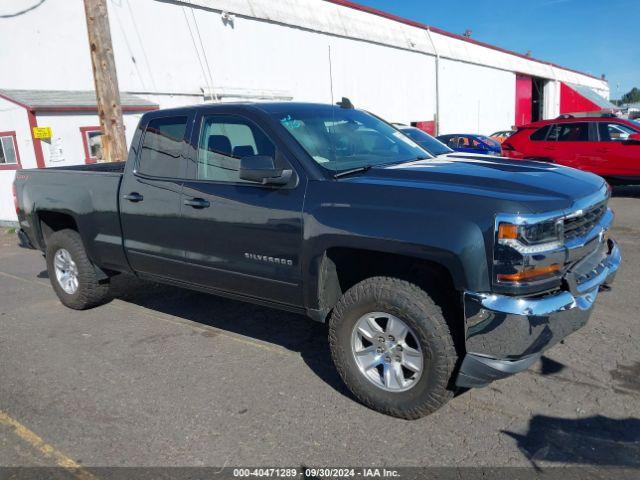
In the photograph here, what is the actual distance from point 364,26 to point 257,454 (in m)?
21.8

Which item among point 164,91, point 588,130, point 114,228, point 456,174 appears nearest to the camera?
point 456,174

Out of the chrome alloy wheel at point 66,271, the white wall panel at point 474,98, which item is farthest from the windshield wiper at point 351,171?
the white wall panel at point 474,98

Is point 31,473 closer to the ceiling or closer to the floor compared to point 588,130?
closer to the floor

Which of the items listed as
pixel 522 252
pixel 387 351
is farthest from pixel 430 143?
pixel 522 252

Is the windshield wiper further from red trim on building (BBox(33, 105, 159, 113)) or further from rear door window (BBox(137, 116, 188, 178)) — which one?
red trim on building (BBox(33, 105, 159, 113))

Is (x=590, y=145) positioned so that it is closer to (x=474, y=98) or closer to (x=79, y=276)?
(x=79, y=276)

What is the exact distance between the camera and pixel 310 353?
435 cm

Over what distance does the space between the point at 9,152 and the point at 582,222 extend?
1160 centimetres

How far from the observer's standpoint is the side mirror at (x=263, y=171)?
138 inches

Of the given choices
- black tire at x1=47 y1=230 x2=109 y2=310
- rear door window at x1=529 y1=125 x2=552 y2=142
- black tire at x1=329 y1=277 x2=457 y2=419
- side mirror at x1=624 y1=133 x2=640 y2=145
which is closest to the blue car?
rear door window at x1=529 y1=125 x2=552 y2=142

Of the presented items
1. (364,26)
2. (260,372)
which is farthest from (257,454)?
(364,26)

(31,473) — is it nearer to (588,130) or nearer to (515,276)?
(515,276)

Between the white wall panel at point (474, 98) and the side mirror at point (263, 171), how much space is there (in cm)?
2609

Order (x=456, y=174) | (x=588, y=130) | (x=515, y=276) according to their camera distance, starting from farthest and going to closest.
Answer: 1. (x=588, y=130)
2. (x=456, y=174)
3. (x=515, y=276)
